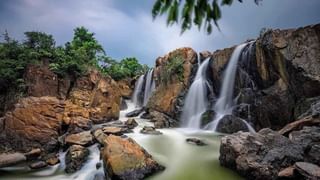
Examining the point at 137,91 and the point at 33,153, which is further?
the point at 137,91

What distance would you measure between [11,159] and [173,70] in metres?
13.0

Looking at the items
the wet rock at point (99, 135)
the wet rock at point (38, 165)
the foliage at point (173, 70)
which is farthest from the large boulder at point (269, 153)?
the foliage at point (173, 70)

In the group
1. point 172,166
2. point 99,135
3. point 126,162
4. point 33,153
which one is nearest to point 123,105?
point 99,135

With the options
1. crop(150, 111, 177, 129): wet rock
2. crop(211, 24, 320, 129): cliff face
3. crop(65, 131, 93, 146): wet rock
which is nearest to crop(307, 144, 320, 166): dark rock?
crop(211, 24, 320, 129): cliff face

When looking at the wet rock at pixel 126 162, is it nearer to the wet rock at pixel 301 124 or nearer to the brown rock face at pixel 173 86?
the wet rock at pixel 301 124

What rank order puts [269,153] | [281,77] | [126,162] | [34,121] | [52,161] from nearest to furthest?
1. [269,153]
2. [126,162]
3. [52,161]
4. [34,121]
5. [281,77]

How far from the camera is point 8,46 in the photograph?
17.9 m

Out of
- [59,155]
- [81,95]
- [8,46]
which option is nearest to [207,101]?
[81,95]

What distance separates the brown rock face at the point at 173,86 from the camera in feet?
65.0

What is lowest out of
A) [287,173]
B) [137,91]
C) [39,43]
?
[287,173]

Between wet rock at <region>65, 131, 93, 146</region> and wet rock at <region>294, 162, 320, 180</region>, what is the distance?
8.28m

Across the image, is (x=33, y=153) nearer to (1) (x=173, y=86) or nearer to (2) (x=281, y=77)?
(1) (x=173, y=86)

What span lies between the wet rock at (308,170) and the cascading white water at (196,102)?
10.4 m

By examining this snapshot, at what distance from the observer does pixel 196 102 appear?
62.5ft
